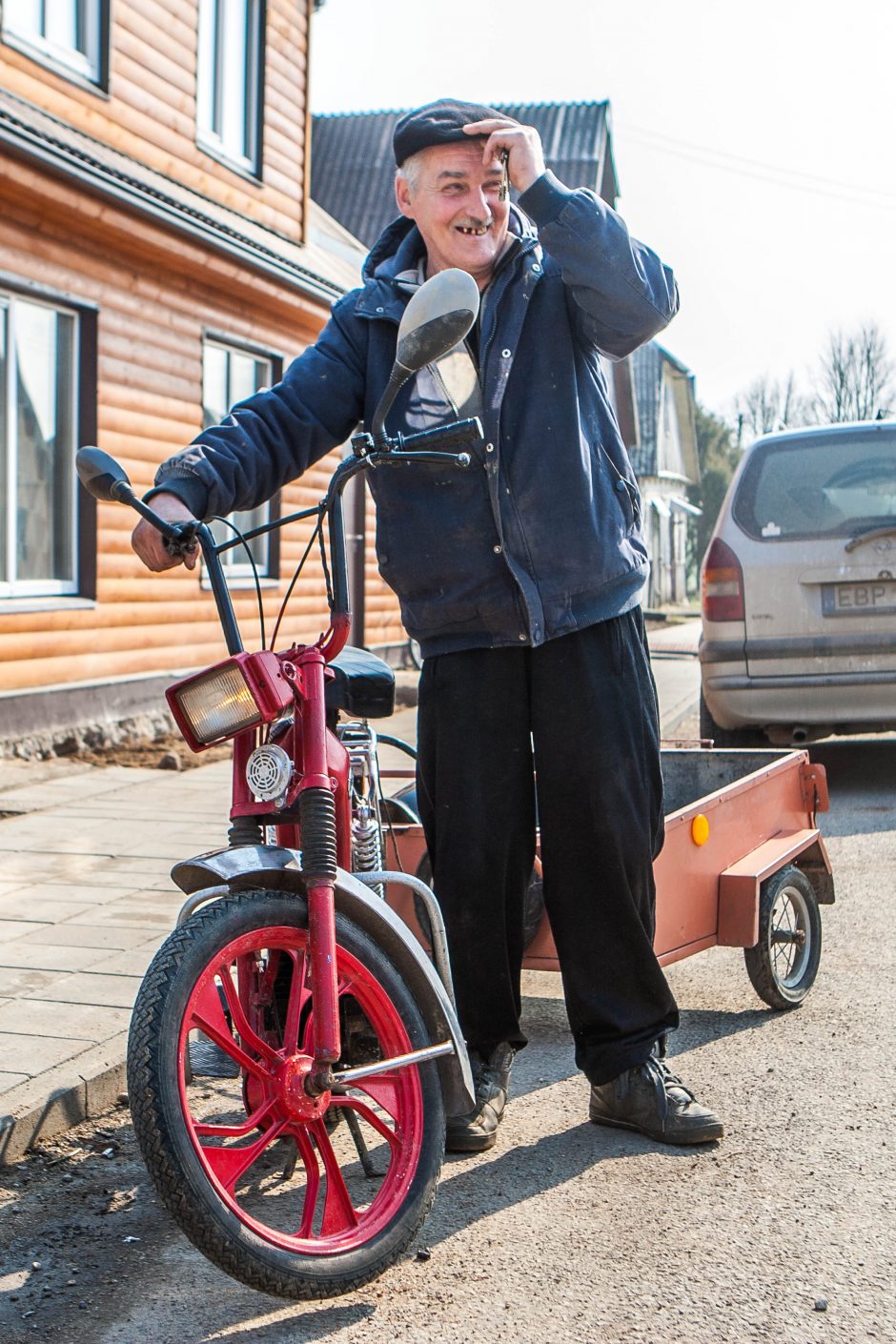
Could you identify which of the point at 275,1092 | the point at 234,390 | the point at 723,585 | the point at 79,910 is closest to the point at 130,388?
the point at 234,390

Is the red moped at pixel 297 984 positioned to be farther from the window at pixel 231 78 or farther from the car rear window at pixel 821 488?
the window at pixel 231 78

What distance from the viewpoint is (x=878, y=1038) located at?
4102 millimetres

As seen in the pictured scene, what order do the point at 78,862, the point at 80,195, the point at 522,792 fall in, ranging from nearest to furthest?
the point at 522,792 < the point at 78,862 < the point at 80,195

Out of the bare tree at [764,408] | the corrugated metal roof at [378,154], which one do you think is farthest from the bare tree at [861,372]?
the corrugated metal roof at [378,154]

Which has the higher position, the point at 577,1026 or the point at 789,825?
the point at 789,825

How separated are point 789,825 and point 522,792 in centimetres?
152

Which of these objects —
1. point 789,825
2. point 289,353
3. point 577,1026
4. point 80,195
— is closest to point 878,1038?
point 789,825

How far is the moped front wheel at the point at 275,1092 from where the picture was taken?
95.5 inches

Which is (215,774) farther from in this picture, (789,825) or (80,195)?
(789,825)

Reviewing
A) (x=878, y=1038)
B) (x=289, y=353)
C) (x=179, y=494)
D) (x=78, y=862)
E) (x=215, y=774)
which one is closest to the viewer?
(x=179, y=494)

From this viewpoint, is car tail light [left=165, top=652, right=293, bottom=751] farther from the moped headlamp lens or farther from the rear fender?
the rear fender

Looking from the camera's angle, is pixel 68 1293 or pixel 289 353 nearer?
pixel 68 1293

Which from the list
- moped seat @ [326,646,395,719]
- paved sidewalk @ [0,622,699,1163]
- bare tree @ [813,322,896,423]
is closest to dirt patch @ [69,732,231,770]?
paved sidewalk @ [0,622,699,1163]

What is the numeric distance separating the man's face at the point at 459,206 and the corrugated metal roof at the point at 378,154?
2446 centimetres
